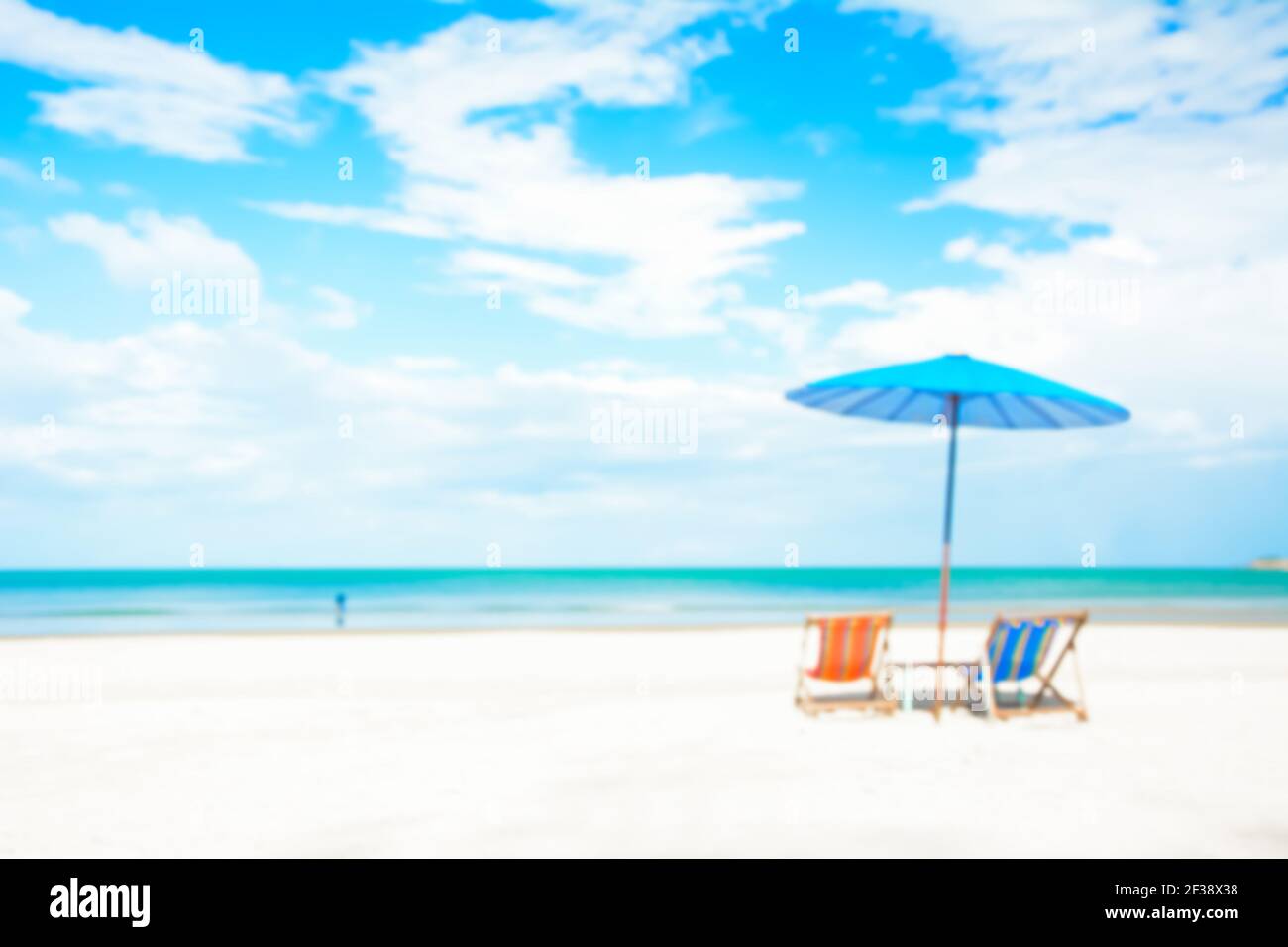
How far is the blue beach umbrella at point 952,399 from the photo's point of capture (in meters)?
6.26

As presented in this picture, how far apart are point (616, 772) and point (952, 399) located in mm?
3925

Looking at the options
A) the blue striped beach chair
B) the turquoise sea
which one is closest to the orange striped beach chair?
the blue striped beach chair

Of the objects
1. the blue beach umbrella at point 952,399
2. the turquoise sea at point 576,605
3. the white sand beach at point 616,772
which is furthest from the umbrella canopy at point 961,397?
the turquoise sea at point 576,605

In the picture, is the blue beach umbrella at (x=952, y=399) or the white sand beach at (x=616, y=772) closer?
the white sand beach at (x=616, y=772)

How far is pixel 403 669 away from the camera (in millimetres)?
10031

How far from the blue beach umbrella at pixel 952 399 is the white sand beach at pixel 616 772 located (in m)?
1.38

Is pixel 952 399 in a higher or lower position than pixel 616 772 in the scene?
higher

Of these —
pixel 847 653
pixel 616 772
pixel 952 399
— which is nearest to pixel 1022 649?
pixel 847 653

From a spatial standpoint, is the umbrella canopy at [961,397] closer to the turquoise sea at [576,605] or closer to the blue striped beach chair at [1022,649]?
the blue striped beach chair at [1022,649]

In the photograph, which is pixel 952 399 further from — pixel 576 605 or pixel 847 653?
pixel 576 605

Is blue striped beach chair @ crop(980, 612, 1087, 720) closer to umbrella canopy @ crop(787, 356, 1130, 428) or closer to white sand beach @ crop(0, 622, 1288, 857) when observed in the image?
white sand beach @ crop(0, 622, 1288, 857)

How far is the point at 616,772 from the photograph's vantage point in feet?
16.2
